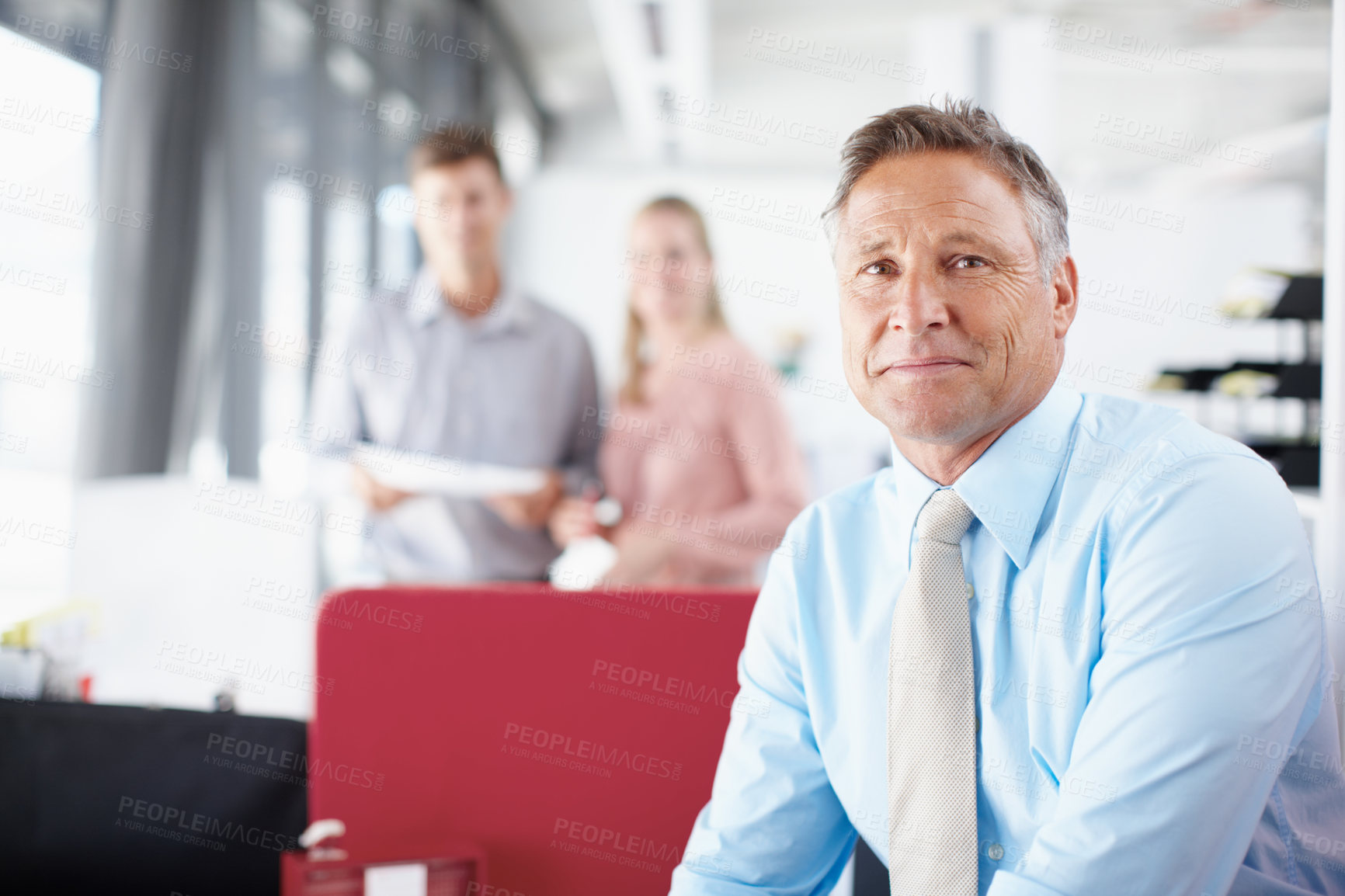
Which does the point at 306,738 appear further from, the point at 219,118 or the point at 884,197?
the point at 219,118

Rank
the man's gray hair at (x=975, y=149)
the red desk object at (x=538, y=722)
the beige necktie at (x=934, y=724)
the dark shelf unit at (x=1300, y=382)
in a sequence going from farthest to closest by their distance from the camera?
the dark shelf unit at (x=1300, y=382), the red desk object at (x=538, y=722), the man's gray hair at (x=975, y=149), the beige necktie at (x=934, y=724)

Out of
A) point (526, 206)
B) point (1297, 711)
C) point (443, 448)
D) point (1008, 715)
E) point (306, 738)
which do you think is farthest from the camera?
point (526, 206)

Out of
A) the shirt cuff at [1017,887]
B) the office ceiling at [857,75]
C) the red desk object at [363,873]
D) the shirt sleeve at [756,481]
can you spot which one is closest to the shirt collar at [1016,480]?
the shirt cuff at [1017,887]

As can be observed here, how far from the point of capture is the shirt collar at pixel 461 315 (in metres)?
2.90

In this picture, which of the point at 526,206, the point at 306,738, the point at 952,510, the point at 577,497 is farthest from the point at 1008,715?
the point at 526,206

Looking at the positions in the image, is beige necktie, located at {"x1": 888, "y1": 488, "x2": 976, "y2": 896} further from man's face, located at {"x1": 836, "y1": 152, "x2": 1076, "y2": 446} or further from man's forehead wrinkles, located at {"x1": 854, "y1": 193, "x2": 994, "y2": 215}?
man's forehead wrinkles, located at {"x1": 854, "y1": 193, "x2": 994, "y2": 215}

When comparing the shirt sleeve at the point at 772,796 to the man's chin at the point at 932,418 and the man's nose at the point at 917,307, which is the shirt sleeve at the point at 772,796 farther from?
the man's nose at the point at 917,307

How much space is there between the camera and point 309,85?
12.6 ft

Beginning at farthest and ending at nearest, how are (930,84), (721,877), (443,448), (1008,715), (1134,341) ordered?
1. (1134,341)
2. (930,84)
3. (443,448)
4. (721,877)
5. (1008,715)

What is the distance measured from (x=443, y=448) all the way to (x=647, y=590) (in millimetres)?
1556

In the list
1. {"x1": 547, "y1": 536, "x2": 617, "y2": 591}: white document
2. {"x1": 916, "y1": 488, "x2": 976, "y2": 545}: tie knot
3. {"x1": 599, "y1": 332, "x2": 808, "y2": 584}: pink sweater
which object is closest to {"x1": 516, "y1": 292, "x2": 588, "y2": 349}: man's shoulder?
{"x1": 599, "y1": 332, "x2": 808, "y2": 584}: pink sweater

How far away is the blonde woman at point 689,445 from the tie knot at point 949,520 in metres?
1.55

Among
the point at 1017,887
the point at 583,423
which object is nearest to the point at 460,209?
the point at 583,423

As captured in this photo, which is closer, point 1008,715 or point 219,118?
point 1008,715
